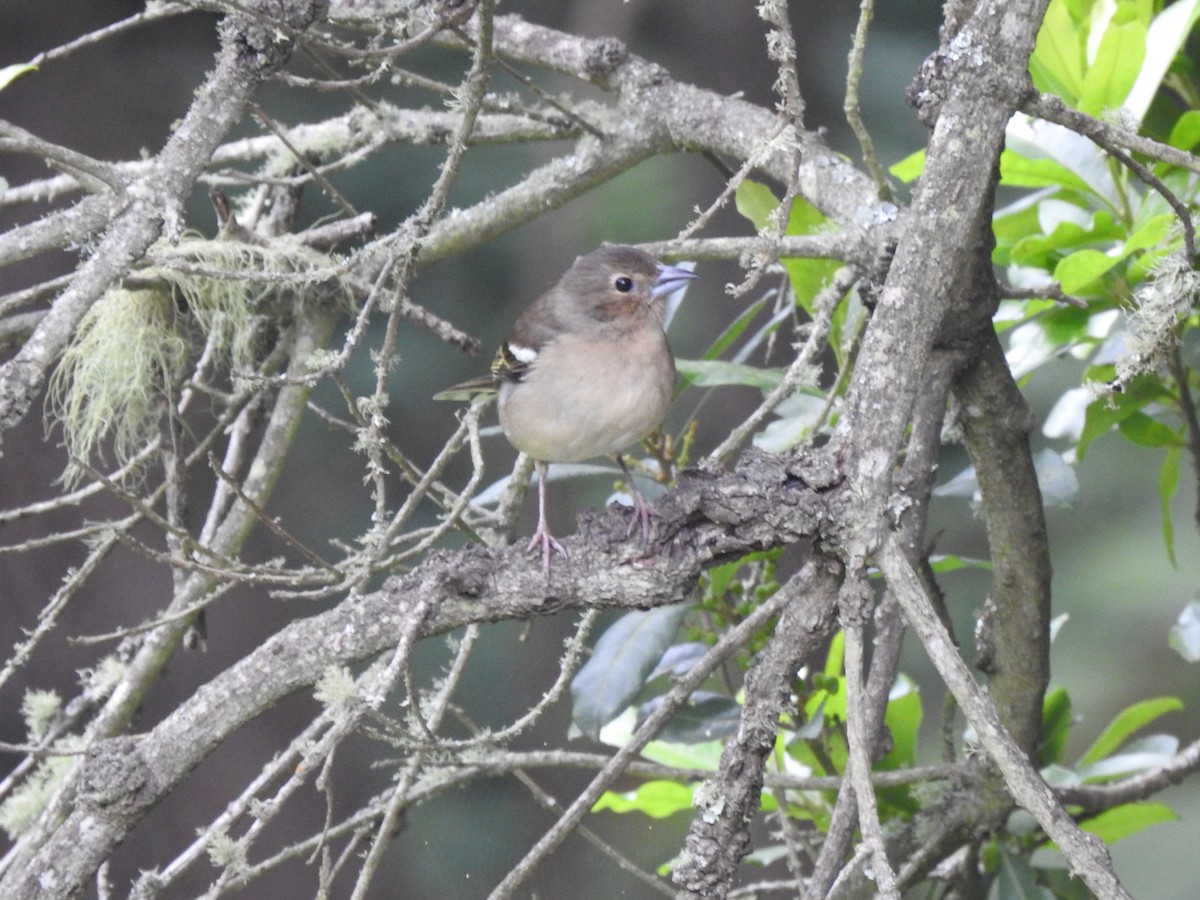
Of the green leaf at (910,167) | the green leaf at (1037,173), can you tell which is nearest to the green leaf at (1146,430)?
the green leaf at (1037,173)

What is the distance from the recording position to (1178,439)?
3.12 metres

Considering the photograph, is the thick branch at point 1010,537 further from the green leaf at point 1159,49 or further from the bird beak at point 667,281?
the bird beak at point 667,281

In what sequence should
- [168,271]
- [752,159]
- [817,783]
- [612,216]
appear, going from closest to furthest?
[752,159]
[817,783]
[168,271]
[612,216]

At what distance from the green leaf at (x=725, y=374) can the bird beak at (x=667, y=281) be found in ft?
1.02

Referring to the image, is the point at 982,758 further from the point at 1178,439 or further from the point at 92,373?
the point at 92,373

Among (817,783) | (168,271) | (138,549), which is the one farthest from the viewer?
(168,271)

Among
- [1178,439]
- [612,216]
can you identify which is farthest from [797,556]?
[1178,439]

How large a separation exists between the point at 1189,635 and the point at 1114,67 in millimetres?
1321

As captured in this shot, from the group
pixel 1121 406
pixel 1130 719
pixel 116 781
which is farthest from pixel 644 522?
pixel 1130 719

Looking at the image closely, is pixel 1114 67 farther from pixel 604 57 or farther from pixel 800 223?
pixel 604 57

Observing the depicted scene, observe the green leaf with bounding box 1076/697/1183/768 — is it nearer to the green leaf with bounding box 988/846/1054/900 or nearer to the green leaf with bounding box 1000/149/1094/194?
the green leaf with bounding box 988/846/1054/900

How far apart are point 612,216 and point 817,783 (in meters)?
3.96

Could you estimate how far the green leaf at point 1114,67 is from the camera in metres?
2.66

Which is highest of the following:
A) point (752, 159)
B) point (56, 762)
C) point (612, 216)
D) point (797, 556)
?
point (612, 216)
